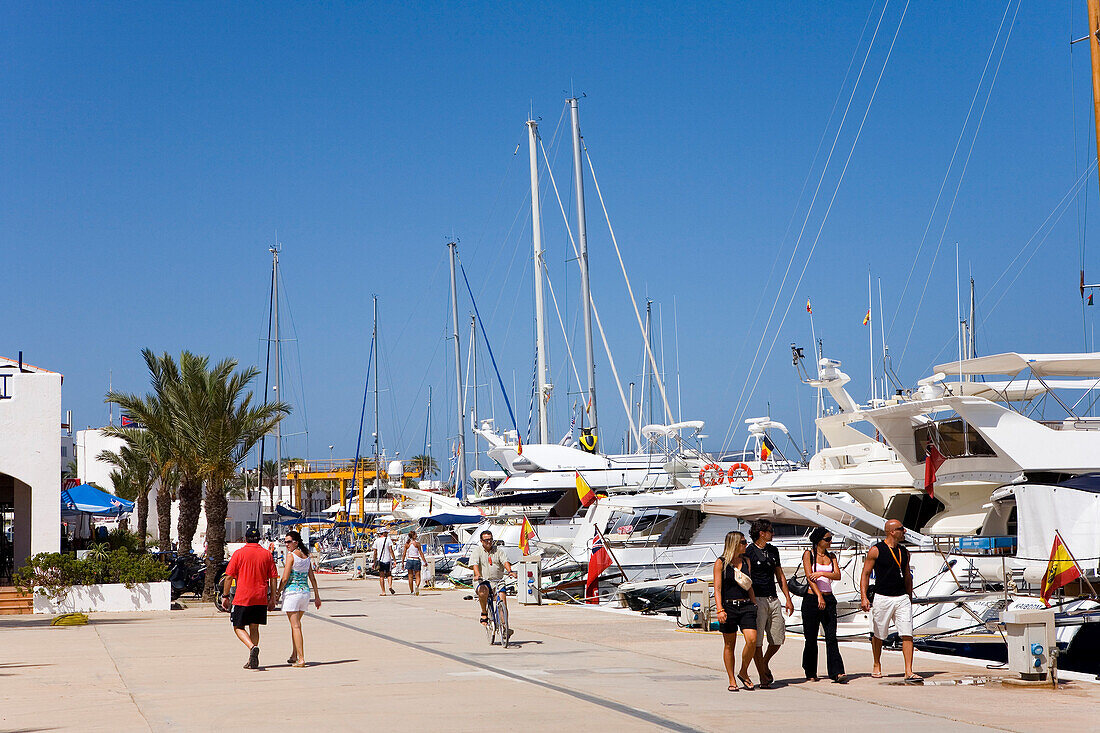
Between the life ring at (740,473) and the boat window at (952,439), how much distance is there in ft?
18.0

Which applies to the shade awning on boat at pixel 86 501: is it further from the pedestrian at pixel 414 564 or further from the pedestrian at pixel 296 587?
the pedestrian at pixel 296 587

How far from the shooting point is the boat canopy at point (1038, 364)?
21234mm

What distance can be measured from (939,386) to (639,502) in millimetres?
6524

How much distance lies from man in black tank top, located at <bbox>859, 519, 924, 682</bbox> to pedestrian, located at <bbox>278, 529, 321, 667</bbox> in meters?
6.39

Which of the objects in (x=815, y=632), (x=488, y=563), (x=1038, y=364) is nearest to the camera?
(x=815, y=632)

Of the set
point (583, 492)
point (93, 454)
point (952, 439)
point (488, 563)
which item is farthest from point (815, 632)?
point (93, 454)

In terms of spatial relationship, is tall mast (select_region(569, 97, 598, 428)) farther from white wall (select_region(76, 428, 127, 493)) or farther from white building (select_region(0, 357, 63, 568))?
white wall (select_region(76, 428, 127, 493))

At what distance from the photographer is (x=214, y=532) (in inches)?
1109

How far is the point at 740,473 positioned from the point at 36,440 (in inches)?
620

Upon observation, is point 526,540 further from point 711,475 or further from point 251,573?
point 251,573

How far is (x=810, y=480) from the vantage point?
81.5 ft

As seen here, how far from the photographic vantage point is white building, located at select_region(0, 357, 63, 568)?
77.9ft

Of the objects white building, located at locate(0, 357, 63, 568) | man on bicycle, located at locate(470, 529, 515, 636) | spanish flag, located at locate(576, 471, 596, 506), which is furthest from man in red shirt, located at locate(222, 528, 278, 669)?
spanish flag, located at locate(576, 471, 596, 506)

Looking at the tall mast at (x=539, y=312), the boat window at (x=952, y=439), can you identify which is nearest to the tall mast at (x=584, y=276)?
the tall mast at (x=539, y=312)
